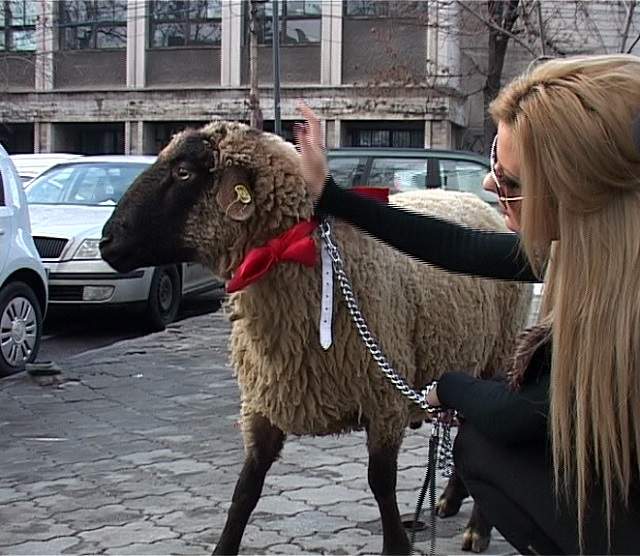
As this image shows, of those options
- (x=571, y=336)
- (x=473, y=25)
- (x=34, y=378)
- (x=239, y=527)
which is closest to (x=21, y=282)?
(x=34, y=378)

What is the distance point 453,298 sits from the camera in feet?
14.9

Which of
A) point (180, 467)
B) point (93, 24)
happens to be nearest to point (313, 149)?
point (180, 467)

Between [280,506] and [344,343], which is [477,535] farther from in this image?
[344,343]

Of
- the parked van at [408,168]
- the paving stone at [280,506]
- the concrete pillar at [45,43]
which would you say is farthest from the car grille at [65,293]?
the concrete pillar at [45,43]

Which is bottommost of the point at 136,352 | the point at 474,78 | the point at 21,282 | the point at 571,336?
the point at 136,352

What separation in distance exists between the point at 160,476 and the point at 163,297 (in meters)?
5.70

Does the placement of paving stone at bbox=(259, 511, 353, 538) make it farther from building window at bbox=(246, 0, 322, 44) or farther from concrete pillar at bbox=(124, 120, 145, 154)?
concrete pillar at bbox=(124, 120, 145, 154)

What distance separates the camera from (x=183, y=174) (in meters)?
3.95

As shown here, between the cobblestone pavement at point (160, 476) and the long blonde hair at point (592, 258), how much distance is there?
235 cm

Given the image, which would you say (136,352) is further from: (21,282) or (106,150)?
(106,150)

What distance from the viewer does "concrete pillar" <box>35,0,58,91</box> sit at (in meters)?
31.0

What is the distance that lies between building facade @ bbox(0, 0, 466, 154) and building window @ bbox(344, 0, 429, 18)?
53mm

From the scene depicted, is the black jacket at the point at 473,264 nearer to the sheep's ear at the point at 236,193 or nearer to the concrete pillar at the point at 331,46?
the sheep's ear at the point at 236,193

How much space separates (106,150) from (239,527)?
3107cm
